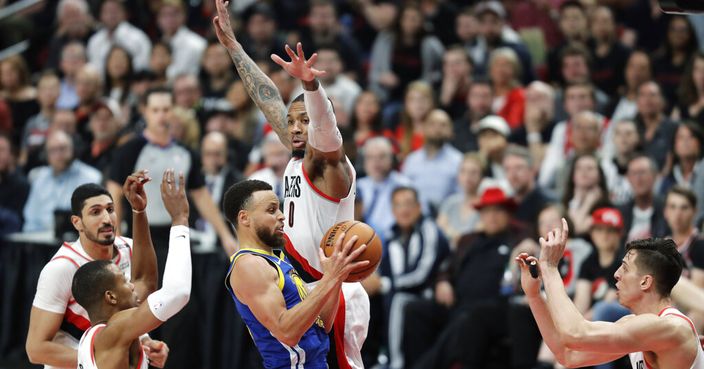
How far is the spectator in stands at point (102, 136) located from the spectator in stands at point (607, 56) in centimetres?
551

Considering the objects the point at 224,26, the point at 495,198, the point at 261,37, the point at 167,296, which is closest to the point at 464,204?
the point at 495,198

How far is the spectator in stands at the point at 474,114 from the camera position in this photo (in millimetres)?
13539

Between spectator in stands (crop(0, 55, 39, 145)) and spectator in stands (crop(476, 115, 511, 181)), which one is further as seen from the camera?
spectator in stands (crop(0, 55, 39, 145))

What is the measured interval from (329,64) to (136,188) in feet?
25.5

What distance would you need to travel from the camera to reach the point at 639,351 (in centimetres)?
661

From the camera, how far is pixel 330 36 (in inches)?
609

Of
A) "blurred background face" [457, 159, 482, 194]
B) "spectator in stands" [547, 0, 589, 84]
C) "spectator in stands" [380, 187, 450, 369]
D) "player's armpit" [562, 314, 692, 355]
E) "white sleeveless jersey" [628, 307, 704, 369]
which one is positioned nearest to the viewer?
"player's armpit" [562, 314, 692, 355]

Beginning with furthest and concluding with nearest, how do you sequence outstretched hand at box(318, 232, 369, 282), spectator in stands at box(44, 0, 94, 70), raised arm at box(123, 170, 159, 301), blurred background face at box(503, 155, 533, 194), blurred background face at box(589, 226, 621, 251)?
1. spectator in stands at box(44, 0, 94, 70)
2. blurred background face at box(503, 155, 533, 194)
3. blurred background face at box(589, 226, 621, 251)
4. raised arm at box(123, 170, 159, 301)
5. outstretched hand at box(318, 232, 369, 282)

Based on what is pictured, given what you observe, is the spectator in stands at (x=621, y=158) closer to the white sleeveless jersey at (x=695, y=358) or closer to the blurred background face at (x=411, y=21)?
the blurred background face at (x=411, y=21)

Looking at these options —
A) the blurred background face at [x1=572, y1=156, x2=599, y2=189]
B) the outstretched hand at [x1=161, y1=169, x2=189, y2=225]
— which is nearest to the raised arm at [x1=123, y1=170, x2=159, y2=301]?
the outstretched hand at [x1=161, y1=169, x2=189, y2=225]

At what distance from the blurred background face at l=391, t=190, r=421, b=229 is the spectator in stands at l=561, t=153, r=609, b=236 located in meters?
1.42

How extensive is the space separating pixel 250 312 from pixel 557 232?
1720 mm

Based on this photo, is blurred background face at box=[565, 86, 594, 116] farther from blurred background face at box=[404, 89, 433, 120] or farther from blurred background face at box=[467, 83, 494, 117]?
blurred background face at box=[404, 89, 433, 120]

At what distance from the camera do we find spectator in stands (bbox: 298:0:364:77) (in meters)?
15.4
